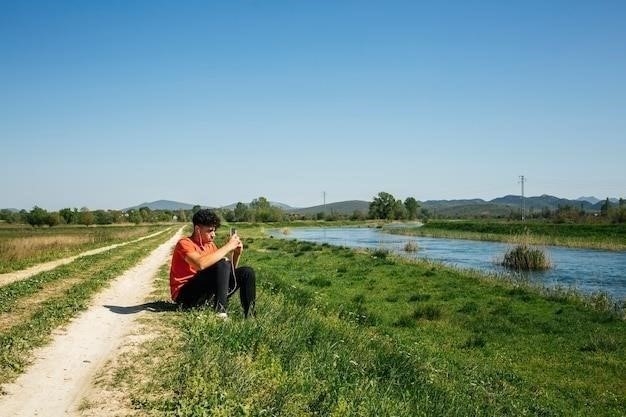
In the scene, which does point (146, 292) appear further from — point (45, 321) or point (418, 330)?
point (418, 330)

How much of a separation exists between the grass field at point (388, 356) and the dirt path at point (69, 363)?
48 cm

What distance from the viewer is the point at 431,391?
7.86 meters

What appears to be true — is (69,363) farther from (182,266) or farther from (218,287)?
(182,266)

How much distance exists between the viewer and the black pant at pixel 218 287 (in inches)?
327

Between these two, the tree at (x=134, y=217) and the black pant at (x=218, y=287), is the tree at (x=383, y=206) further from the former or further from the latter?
the black pant at (x=218, y=287)

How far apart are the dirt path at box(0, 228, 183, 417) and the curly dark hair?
6.60ft

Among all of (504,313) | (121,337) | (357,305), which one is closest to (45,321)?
(121,337)

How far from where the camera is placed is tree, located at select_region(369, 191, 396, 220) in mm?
157250

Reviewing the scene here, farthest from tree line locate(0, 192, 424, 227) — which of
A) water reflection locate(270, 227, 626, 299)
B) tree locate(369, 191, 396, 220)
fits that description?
water reflection locate(270, 227, 626, 299)

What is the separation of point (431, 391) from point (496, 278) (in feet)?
59.0

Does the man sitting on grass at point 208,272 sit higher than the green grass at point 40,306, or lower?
higher

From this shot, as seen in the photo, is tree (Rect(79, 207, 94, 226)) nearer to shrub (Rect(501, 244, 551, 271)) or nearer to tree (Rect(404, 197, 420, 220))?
tree (Rect(404, 197, 420, 220))

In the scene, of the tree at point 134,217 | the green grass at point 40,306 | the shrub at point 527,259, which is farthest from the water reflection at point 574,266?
the tree at point 134,217

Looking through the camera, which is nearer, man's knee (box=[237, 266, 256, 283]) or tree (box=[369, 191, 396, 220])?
man's knee (box=[237, 266, 256, 283])
